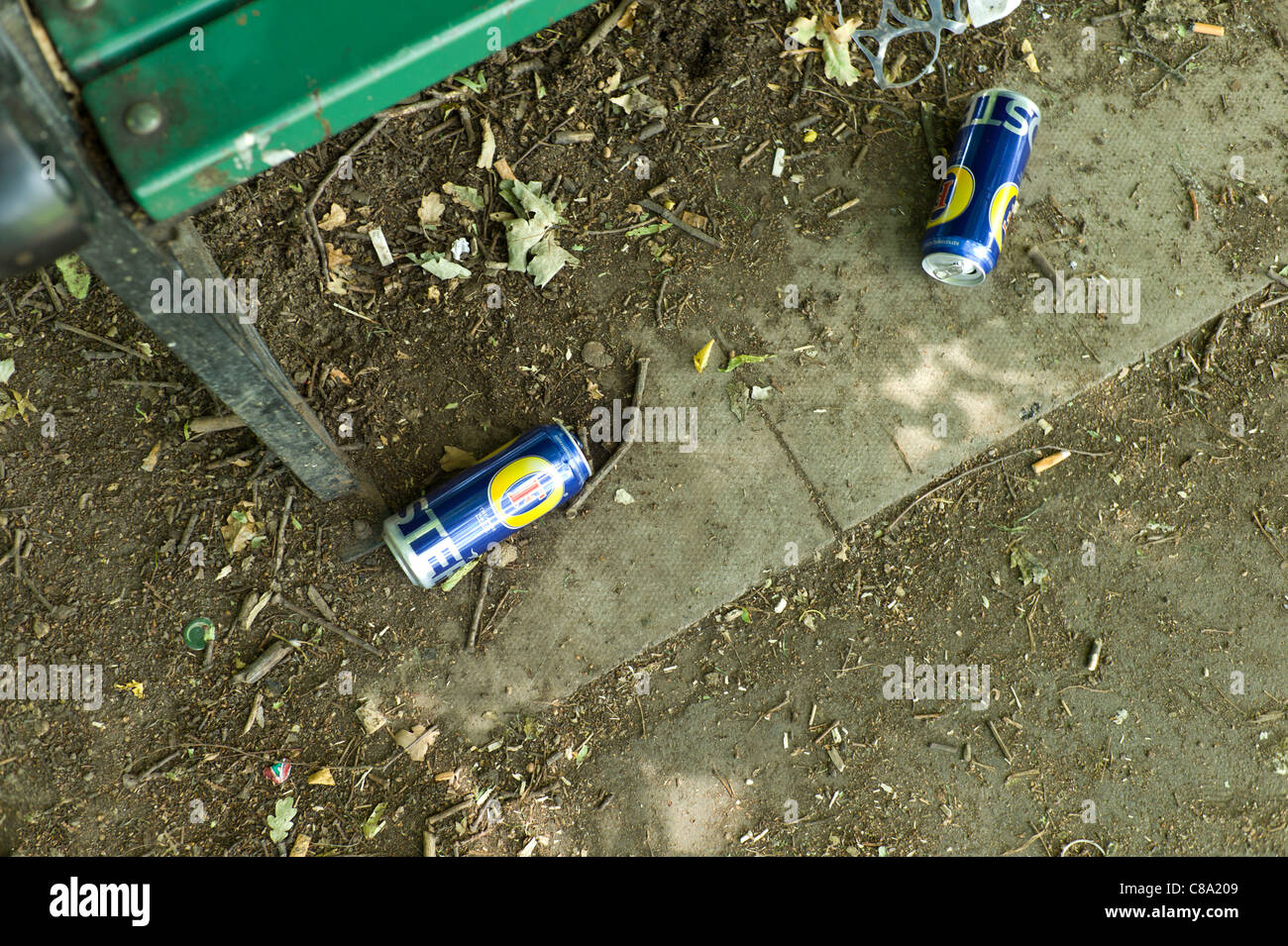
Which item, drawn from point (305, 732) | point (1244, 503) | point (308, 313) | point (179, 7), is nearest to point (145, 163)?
point (179, 7)

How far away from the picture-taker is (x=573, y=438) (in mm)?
3027

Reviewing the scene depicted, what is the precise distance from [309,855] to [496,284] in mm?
2306

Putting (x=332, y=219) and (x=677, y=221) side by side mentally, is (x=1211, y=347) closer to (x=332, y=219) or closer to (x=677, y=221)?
(x=677, y=221)

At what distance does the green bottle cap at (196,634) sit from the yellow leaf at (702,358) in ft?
7.07

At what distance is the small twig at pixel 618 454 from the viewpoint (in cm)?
324

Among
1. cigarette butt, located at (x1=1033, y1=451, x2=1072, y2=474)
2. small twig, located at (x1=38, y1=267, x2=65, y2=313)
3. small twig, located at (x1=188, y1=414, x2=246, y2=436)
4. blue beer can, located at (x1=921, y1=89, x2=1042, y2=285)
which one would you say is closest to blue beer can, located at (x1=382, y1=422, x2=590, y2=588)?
small twig, located at (x1=188, y1=414, x2=246, y2=436)

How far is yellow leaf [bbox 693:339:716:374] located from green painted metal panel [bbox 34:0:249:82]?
202cm

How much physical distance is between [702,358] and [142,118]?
6.94 ft

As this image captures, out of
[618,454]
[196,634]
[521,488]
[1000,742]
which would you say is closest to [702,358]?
[618,454]

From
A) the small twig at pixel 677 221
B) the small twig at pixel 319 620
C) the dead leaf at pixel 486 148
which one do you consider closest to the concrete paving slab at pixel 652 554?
the small twig at pixel 319 620

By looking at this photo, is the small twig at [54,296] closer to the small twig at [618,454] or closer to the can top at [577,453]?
the can top at [577,453]

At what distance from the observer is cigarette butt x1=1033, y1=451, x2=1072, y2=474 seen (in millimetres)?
3451

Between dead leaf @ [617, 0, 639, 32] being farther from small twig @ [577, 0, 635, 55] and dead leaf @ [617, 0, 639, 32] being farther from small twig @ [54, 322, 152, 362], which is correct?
small twig @ [54, 322, 152, 362]
